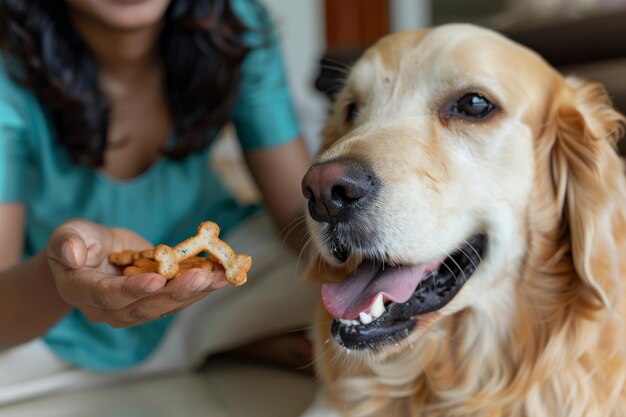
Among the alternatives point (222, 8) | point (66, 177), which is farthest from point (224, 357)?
point (222, 8)

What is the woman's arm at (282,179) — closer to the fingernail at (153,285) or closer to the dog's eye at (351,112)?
the dog's eye at (351,112)

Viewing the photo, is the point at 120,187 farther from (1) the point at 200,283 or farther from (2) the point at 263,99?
(1) the point at 200,283

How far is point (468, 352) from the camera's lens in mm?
1396

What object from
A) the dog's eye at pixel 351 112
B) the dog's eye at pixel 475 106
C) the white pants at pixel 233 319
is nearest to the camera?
the dog's eye at pixel 475 106

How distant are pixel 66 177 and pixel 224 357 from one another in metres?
0.64

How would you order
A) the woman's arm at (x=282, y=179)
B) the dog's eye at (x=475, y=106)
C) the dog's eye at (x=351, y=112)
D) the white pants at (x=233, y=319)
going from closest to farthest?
the dog's eye at (x=475, y=106), the dog's eye at (x=351, y=112), the white pants at (x=233, y=319), the woman's arm at (x=282, y=179)

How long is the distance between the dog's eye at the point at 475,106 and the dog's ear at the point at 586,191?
12 centimetres

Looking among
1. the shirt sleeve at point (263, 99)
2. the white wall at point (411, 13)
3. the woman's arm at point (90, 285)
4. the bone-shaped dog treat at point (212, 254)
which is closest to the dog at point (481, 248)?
the bone-shaped dog treat at point (212, 254)

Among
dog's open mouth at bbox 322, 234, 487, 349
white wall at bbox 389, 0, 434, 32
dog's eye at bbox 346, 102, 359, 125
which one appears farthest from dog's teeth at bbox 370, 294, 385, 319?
white wall at bbox 389, 0, 434, 32

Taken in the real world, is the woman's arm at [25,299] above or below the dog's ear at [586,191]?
below

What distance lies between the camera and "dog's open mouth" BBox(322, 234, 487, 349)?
1253mm

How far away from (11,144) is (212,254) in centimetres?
82

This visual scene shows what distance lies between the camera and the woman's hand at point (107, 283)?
1.08 m

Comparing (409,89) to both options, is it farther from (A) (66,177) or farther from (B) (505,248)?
(A) (66,177)
